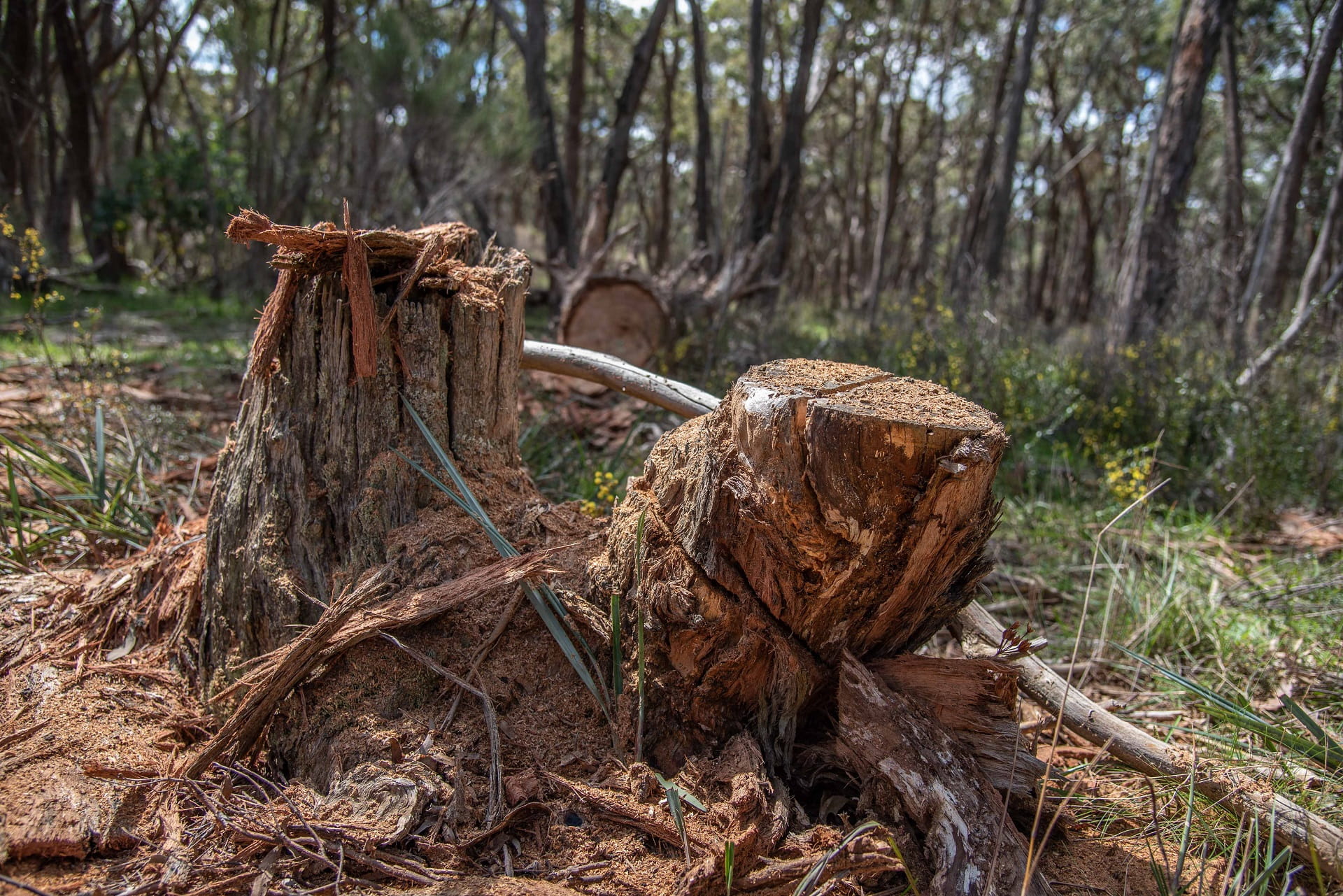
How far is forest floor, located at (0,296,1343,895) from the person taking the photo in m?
1.71

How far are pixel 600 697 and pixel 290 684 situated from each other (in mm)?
676

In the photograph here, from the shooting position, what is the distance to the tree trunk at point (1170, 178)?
6781 mm

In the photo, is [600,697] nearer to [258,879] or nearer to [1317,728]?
[258,879]

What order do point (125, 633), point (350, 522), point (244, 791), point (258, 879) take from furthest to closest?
point (125, 633), point (350, 522), point (244, 791), point (258, 879)

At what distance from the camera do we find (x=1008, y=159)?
→ 8820 mm

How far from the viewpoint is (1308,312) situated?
490cm

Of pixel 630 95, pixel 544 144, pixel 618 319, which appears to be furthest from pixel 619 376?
pixel 630 95

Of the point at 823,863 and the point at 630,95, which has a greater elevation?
the point at 630,95

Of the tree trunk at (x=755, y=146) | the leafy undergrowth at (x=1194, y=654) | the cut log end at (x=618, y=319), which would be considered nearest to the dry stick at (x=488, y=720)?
the leafy undergrowth at (x=1194, y=654)

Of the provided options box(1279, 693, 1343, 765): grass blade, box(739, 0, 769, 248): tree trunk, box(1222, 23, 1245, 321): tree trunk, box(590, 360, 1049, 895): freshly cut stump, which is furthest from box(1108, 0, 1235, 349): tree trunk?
box(590, 360, 1049, 895): freshly cut stump

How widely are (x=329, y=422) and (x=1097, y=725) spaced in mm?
2031

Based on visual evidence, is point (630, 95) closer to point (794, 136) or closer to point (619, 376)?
point (794, 136)

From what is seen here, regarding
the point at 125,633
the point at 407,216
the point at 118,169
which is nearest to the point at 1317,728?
the point at 125,633

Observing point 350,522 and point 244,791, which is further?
point 350,522
